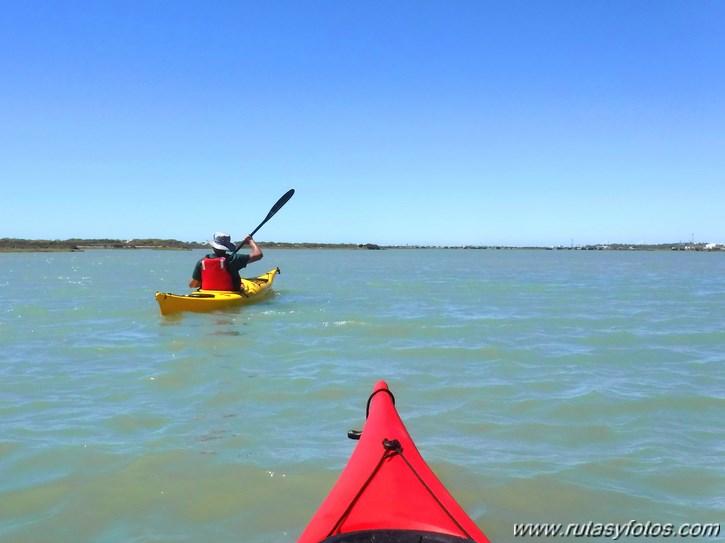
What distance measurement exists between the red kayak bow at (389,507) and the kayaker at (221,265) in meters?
10.1

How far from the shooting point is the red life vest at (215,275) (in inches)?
520

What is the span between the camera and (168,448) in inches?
195

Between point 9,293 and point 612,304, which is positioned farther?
point 9,293

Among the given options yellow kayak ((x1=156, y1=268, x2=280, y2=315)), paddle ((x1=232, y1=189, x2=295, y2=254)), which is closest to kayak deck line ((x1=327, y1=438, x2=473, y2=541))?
yellow kayak ((x1=156, y1=268, x2=280, y2=315))

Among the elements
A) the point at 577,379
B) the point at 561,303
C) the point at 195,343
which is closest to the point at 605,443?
the point at 577,379

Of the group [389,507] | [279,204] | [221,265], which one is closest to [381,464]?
[389,507]

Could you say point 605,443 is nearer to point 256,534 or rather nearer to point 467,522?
point 467,522

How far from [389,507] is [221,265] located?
1104cm

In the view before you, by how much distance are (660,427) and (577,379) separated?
6.25ft

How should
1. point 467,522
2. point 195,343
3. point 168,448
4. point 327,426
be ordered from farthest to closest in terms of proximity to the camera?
point 195,343
point 327,426
point 168,448
point 467,522

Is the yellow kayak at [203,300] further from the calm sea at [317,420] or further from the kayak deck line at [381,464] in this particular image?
A: the kayak deck line at [381,464]

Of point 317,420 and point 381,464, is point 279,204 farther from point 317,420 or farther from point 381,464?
point 381,464

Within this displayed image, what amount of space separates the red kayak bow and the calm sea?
78 cm

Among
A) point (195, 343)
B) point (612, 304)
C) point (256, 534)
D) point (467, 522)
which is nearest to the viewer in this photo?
point (467, 522)
